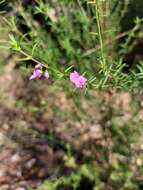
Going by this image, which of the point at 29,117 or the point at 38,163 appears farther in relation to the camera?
the point at 29,117

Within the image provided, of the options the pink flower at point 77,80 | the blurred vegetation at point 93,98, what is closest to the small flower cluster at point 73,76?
the pink flower at point 77,80

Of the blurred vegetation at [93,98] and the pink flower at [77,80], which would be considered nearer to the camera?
the pink flower at [77,80]

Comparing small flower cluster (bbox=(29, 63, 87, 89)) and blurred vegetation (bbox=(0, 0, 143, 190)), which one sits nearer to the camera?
small flower cluster (bbox=(29, 63, 87, 89))

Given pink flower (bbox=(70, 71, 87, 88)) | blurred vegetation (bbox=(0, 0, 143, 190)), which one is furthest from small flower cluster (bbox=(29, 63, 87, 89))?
blurred vegetation (bbox=(0, 0, 143, 190))

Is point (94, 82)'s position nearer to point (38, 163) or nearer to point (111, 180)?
point (111, 180)

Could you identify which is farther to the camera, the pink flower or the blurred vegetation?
the blurred vegetation

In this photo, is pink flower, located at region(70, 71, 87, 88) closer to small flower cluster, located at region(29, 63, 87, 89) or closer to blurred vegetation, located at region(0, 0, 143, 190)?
small flower cluster, located at region(29, 63, 87, 89)

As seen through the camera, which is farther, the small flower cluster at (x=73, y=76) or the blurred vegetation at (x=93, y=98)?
the blurred vegetation at (x=93, y=98)

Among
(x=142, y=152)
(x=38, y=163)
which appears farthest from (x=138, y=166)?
(x=38, y=163)

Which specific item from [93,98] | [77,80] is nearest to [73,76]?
[77,80]

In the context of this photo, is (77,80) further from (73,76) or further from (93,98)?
(93,98)

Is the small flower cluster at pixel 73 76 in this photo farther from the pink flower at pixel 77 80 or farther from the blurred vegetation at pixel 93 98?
the blurred vegetation at pixel 93 98
